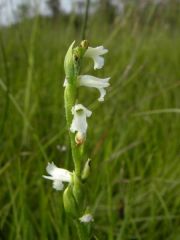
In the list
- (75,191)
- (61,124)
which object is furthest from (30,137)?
(75,191)

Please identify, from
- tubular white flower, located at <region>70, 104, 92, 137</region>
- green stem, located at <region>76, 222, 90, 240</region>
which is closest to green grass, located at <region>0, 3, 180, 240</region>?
green stem, located at <region>76, 222, 90, 240</region>

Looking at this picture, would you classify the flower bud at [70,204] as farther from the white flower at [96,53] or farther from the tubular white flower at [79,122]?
the white flower at [96,53]

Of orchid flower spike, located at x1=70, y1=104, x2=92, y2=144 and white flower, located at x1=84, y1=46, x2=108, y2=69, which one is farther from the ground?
white flower, located at x1=84, y1=46, x2=108, y2=69

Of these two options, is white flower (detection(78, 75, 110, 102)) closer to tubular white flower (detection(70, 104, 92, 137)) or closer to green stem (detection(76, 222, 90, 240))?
tubular white flower (detection(70, 104, 92, 137))

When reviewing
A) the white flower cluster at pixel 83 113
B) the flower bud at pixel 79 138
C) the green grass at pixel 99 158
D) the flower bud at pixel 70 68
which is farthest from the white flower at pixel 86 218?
the green grass at pixel 99 158

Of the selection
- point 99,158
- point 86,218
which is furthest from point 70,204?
point 99,158

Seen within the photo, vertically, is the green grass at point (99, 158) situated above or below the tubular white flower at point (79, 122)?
above

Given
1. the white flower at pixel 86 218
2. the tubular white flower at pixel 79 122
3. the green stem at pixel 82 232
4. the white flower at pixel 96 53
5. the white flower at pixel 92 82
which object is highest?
the white flower at pixel 96 53

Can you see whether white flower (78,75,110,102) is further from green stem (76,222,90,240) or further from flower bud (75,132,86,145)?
green stem (76,222,90,240)

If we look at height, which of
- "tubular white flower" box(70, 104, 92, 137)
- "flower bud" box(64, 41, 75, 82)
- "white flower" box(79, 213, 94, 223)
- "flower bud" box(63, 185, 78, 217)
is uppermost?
"flower bud" box(64, 41, 75, 82)

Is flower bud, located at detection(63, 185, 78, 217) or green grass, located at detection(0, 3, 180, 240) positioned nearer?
flower bud, located at detection(63, 185, 78, 217)

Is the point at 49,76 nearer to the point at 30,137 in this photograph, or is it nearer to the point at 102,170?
the point at 30,137
